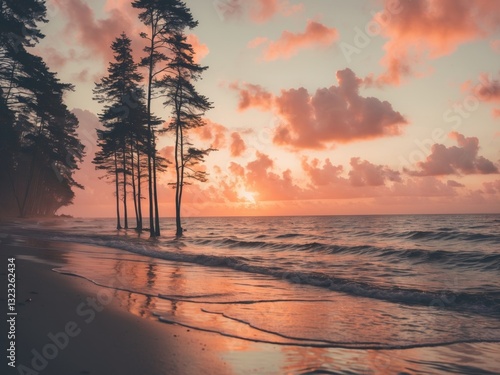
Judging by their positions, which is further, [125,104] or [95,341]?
[125,104]

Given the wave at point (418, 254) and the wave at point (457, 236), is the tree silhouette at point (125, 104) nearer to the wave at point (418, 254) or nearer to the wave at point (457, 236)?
the wave at point (418, 254)

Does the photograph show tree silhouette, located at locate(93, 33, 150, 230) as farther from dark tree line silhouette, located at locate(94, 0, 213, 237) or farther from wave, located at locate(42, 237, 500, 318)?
wave, located at locate(42, 237, 500, 318)

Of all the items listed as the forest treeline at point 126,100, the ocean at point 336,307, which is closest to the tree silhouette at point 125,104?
the forest treeline at point 126,100

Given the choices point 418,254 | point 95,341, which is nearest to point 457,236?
point 418,254

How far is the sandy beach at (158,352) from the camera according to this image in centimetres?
451

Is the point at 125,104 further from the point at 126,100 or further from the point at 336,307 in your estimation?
Result: the point at 336,307

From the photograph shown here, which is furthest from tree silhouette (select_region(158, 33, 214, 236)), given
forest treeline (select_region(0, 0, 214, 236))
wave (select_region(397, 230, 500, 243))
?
wave (select_region(397, 230, 500, 243))

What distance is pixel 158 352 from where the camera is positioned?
5012mm

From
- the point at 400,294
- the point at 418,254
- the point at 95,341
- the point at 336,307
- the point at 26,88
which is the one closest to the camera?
the point at 95,341

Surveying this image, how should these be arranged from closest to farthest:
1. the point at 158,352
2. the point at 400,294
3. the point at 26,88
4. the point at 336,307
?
the point at 158,352 → the point at 336,307 → the point at 400,294 → the point at 26,88

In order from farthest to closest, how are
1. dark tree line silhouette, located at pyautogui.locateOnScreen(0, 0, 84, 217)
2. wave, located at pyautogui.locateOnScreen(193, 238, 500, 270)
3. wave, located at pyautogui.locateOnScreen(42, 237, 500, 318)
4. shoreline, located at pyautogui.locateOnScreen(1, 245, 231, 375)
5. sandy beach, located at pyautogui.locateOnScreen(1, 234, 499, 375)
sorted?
dark tree line silhouette, located at pyautogui.locateOnScreen(0, 0, 84, 217) → wave, located at pyautogui.locateOnScreen(193, 238, 500, 270) → wave, located at pyautogui.locateOnScreen(42, 237, 500, 318) → sandy beach, located at pyautogui.locateOnScreen(1, 234, 499, 375) → shoreline, located at pyautogui.locateOnScreen(1, 245, 231, 375)

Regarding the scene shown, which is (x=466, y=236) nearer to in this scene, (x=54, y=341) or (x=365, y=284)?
(x=365, y=284)

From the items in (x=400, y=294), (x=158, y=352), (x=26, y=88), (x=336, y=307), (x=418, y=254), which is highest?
(x=26, y=88)

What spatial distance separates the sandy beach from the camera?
14.8 ft
